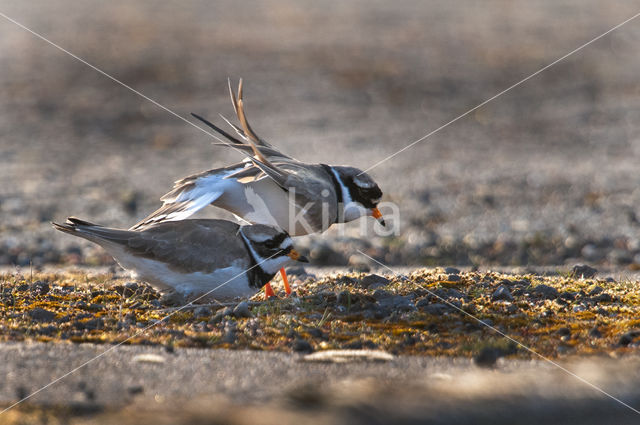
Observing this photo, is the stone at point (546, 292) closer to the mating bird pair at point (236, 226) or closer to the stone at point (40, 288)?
the mating bird pair at point (236, 226)

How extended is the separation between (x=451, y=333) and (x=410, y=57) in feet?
52.2

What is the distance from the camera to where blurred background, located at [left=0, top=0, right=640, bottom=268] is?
388 inches

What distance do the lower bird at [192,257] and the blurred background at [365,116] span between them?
2.84 m

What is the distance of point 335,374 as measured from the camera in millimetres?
3750

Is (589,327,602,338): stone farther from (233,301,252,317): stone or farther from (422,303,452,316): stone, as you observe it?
(233,301,252,317): stone

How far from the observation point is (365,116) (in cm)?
1642

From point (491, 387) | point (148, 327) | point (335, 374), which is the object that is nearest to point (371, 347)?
point (335, 374)

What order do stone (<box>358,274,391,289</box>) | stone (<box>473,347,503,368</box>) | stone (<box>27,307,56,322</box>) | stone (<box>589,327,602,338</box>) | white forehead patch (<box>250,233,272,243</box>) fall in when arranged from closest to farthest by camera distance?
stone (<box>473,347,503,368</box>) < stone (<box>589,327,602,338</box>) < stone (<box>27,307,56,322</box>) < stone (<box>358,274,391,289</box>) < white forehead patch (<box>250,233,272,243</box>)

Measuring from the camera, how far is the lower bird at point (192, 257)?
5.31 meters

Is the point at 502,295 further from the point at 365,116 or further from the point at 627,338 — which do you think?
the point at 365,116

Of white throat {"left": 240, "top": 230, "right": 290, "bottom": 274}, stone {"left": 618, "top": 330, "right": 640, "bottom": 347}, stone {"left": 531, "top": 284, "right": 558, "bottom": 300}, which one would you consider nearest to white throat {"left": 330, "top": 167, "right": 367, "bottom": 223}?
white throat {"left": 240, "top": 230, "right": 290, "bottom": 274}

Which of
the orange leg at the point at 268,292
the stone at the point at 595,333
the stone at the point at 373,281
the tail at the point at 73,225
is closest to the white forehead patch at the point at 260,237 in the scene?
the orange leg at the point at 268,292

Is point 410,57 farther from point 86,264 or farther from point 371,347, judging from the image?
point 371,347

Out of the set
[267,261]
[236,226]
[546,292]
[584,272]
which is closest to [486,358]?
[546,292]
